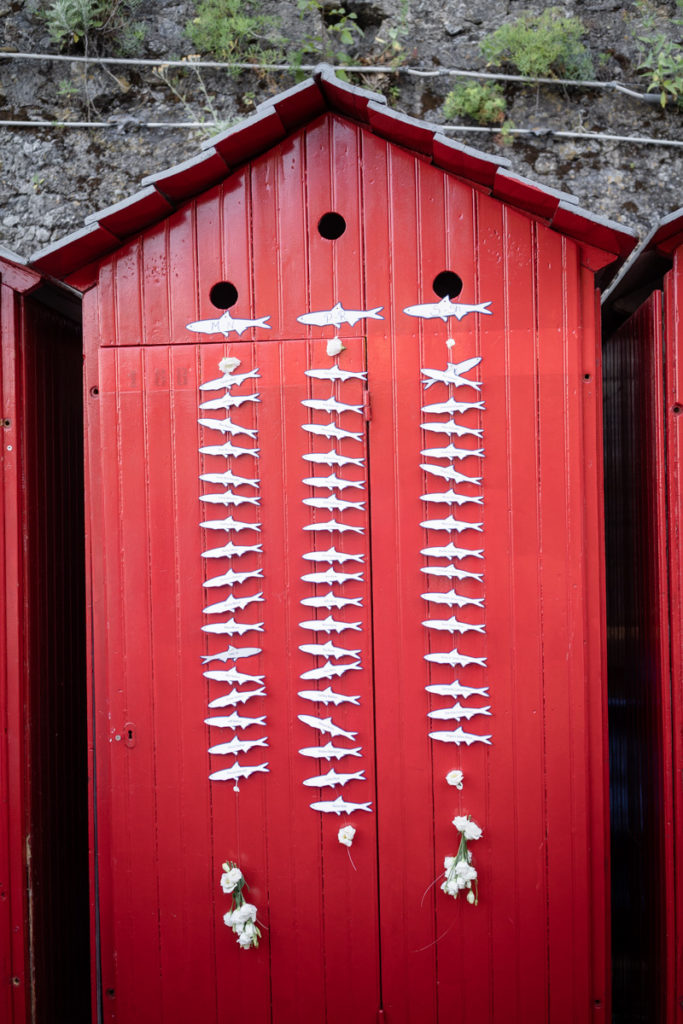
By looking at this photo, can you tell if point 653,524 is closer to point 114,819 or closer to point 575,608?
point 575,608

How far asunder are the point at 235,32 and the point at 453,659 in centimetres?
323

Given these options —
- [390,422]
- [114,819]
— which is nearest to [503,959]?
[114,819]

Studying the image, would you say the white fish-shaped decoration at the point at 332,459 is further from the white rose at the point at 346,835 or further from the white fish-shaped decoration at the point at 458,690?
the white rose at the point at 346,835

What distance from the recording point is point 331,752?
8.04ft

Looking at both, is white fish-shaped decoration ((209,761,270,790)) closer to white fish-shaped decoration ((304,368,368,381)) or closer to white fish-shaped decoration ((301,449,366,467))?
white fish-shaped decoration ((301,449,366,467))

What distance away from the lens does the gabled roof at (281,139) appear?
2.23 m

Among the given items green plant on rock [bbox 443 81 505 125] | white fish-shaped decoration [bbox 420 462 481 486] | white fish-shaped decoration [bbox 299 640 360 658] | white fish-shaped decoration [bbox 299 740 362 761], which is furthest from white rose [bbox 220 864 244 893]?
green plant on rock [bbox 443 81 505 125]

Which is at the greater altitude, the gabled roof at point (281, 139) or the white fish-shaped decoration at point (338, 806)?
the gabled roof at point (281, 139)

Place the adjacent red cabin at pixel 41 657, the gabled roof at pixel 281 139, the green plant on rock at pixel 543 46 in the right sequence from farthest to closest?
the green plant on rock at pixel 543 46 → the adjacent red cabin at pixel 41 657 → the gabled roof at pixel 281 139

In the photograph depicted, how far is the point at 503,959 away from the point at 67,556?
2463 millimetres

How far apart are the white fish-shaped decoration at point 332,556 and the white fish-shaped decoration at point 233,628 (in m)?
0.33

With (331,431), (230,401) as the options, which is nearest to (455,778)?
(331,431)

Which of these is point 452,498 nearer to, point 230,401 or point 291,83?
point 230,401

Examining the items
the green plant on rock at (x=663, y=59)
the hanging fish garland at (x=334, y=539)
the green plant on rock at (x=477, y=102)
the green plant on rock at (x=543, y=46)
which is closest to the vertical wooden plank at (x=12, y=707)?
the hanging fish garland at (x=334, y=539)
